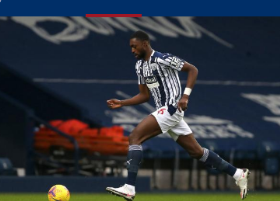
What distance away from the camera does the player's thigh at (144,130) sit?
9.88m

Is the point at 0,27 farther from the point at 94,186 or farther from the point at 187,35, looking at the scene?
the point at 94,186

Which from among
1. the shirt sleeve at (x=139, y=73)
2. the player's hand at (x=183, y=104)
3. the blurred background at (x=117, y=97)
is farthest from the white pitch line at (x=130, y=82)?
the player's hand at (x=183, y=104)

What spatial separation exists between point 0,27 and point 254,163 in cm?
641

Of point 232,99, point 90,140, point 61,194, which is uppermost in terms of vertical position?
point 232,99

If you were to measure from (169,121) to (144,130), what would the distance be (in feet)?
0.97

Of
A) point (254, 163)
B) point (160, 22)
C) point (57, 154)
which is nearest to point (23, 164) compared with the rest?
point (57, 154)

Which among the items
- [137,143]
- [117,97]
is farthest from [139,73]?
[117,97]

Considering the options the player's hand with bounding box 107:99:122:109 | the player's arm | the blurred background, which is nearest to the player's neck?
the player's arm

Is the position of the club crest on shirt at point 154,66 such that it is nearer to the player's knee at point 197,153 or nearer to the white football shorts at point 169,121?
the white football shorts at point 169,121

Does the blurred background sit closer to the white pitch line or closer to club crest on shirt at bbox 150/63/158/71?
the white pitch line

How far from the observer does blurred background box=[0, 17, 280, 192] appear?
50.9 feet

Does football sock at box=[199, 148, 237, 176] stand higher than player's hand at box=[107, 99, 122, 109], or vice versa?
player's hand at box=[107, 99, 122, 109]

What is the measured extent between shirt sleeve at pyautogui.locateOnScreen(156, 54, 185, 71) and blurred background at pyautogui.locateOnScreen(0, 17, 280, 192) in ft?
17.1

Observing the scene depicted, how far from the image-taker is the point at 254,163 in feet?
60.3
